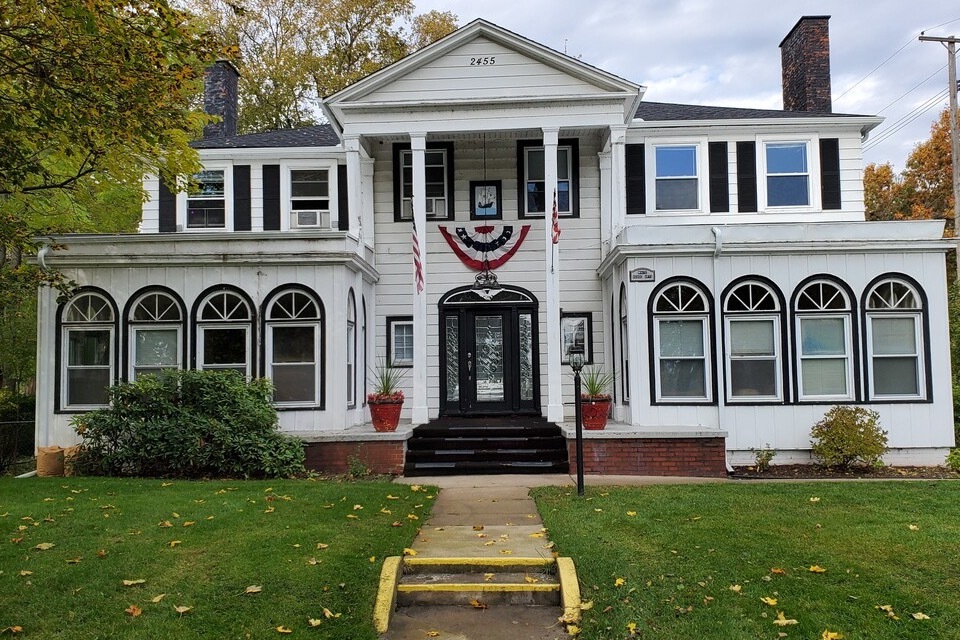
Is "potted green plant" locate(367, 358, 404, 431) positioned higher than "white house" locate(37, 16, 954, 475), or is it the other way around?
"white house" locate(37, 16, 954, 475)

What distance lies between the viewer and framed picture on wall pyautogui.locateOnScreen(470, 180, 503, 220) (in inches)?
601

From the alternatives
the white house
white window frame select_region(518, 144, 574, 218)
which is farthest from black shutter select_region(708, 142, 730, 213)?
white window frame select_region(518, 144, 574, 218)

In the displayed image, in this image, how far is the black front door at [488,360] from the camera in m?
14.9

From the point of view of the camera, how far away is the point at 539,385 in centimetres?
1491

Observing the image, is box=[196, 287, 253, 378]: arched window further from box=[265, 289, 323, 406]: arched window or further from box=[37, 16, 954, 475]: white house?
box=[265, 289, 323, 406]: arched window

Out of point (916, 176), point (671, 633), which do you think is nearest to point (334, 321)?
point (671, 633)

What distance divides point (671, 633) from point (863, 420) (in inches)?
327

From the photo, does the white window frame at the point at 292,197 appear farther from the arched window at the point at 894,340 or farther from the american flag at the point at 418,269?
the arched window at the point at 894,340

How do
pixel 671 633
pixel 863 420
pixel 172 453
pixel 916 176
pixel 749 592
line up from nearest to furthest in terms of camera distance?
pixel 671 633
pixel 749 592
pixel 172 453
pixel 863 420
pixel 916 176

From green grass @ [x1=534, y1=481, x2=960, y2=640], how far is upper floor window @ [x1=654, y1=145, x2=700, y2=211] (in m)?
7.28

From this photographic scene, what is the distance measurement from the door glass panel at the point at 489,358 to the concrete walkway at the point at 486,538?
3631 millimetres

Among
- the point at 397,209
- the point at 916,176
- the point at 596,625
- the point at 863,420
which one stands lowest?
the point at 596,625

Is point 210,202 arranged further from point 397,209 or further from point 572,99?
point 572,99

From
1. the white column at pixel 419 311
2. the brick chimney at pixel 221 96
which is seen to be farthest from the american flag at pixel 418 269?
the brick chimney at pixel 221 96
